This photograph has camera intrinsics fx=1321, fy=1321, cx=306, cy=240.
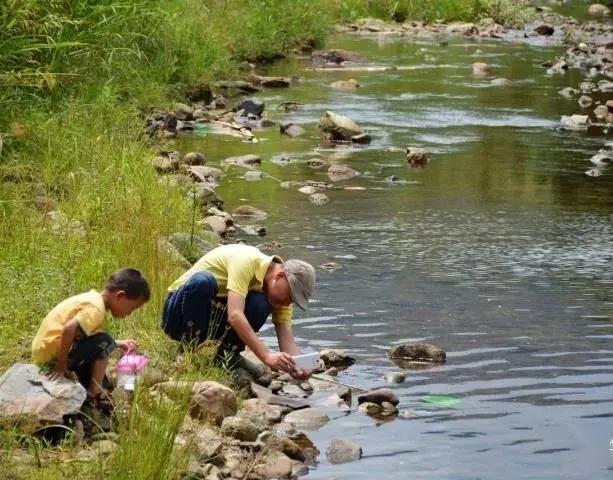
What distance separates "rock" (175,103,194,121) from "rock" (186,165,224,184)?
2.63 m

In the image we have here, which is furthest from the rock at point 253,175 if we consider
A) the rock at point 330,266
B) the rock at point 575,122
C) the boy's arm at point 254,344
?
the boy's arm at point 254,344

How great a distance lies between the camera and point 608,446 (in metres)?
5.93

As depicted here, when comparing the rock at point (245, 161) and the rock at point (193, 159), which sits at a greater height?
the rock at point (193, 159)

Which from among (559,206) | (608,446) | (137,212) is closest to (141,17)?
(559,206)

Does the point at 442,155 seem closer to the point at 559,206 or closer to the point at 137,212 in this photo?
the point at 559,206

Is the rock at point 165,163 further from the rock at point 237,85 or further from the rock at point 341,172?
the rock at point 237,85

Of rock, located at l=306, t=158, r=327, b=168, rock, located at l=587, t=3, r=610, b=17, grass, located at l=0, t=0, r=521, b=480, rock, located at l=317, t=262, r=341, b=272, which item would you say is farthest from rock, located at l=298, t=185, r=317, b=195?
rock, located at l=587, t=3, r=610, b=17

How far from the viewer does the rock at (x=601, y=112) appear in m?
16.5

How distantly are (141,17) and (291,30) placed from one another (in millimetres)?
7952

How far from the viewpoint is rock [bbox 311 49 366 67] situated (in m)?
21.3

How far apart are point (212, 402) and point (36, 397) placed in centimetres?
89

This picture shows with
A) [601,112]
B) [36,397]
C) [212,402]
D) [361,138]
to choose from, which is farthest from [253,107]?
[36,397]

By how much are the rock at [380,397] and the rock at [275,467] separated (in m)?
1.00

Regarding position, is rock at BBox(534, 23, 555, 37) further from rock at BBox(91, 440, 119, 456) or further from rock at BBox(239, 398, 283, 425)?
rock at BBox(91, 440, 119, 456)
